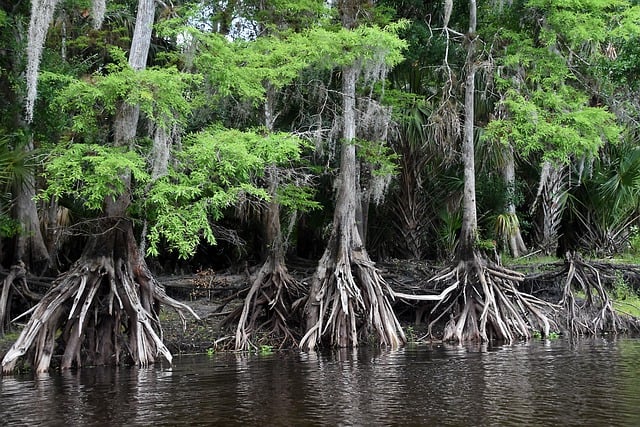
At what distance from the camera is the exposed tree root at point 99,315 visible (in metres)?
12.9

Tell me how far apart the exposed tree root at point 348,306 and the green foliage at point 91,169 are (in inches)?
204

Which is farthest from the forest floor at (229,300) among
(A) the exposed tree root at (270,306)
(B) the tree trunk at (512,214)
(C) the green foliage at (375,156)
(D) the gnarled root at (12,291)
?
(C) the green foliage at (375,156)

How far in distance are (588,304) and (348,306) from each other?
674cm

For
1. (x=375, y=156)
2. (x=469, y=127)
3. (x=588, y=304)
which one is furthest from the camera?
(x=469, y=127)

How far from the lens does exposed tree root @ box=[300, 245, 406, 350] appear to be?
15578 millimetres

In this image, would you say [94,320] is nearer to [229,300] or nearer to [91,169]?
[91,169]

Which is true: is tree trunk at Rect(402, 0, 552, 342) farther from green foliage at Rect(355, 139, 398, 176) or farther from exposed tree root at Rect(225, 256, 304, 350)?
exposed tree root at Rect(225, 256, 304, 350)

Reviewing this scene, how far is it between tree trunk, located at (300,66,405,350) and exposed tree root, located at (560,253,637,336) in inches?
191

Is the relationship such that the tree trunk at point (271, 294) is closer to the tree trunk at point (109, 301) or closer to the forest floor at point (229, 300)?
the forest floor at point (229, 300)

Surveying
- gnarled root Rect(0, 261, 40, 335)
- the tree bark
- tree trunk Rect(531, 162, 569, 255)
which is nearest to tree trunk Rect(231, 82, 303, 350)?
gnarled root Rect(0, 261, 40, 335)

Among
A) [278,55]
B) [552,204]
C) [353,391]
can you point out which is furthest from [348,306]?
[552,204]

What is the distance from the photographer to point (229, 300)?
57.1 ft

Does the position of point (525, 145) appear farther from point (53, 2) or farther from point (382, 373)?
point (53, 2)

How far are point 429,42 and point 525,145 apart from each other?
13.5 ft
